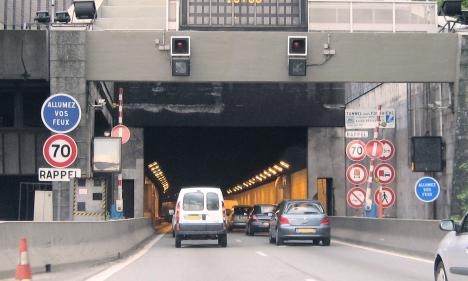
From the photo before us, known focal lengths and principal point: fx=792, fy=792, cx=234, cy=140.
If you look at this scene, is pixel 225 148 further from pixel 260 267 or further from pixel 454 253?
pixel 454 253

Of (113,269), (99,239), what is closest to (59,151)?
(113,269)

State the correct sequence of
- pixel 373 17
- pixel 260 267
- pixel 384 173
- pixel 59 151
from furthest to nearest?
pixel 373 17, pixel 384 173, pixel 260 267, pixel 59 151

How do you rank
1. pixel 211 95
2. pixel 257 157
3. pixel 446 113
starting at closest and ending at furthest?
pixel 446 113 → pixel 211 95 → pixel 257 157

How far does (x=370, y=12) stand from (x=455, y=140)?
7.10m

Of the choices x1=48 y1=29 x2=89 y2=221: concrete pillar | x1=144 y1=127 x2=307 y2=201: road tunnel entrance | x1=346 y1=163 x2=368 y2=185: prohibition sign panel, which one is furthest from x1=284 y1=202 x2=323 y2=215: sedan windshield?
x1=144 y1=127 x2=307 y2=201: road tunnel entrance

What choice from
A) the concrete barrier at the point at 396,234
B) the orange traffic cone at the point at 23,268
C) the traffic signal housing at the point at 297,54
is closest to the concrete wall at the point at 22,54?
the traffic signal housing at the point at 297,54

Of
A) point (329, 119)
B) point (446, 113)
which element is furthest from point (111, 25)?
point (446, 113)

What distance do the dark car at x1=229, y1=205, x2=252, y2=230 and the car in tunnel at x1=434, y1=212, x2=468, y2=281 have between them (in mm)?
37883

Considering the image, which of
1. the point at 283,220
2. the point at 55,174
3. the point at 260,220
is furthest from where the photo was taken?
the point at 260,220

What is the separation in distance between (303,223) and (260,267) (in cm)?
927

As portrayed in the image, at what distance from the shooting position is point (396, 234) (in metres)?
23.1

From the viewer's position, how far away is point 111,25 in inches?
1387

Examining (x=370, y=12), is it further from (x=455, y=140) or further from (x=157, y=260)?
(x=157, y=260)

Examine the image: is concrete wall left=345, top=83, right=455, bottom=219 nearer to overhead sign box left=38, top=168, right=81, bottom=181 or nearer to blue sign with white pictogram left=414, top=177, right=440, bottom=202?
blue sign with white pictogram left=414, top=177, right=440, bottom=202
